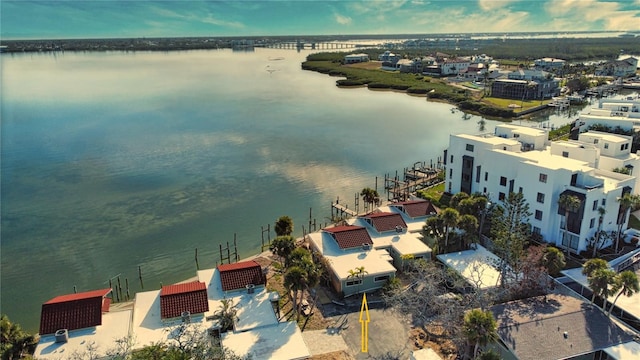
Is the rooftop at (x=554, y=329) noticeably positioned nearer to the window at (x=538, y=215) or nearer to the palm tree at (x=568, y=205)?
the palm tree at (x=568, y=205)

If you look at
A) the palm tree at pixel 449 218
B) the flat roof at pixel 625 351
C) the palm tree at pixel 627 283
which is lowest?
the flat roof at pixel 625 351

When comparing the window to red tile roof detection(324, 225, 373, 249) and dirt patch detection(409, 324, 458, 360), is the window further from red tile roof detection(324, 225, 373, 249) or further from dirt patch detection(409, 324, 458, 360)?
dirt patch detection(409, 324, 458, 360)

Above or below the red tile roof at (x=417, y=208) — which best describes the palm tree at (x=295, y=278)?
above

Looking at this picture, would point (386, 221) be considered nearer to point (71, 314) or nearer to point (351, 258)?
point (351, 258)

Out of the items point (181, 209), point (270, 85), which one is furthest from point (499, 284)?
point (270, 85)

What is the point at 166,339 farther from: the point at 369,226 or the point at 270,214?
the point at 270,214

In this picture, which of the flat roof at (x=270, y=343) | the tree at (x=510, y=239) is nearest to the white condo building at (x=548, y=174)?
the tree at (x=510, y=239)
